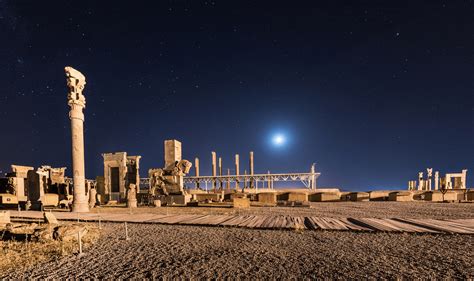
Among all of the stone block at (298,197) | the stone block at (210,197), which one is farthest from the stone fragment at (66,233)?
the stone block at (298,197)

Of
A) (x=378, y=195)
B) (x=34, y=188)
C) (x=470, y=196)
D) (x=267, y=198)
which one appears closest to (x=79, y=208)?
(x=34, y=188)

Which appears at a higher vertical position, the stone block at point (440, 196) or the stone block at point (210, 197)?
the stone block at point (210, 197)

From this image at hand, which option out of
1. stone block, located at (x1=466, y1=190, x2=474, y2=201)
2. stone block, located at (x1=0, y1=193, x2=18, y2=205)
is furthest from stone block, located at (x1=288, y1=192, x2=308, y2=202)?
stone block, located at (x1=0, y1=193, x2=18, y2=205)

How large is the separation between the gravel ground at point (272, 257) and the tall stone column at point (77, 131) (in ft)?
27.5

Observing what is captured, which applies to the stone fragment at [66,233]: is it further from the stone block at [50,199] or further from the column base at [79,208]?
the stone block at [50,199]

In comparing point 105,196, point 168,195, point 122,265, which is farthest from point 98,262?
point 105,196

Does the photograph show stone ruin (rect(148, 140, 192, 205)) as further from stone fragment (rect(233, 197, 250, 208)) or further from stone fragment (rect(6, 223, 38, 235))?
stone fragment (rect(6, 223, 38, 235))

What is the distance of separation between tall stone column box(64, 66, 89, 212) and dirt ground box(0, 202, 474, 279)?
27.3 ft

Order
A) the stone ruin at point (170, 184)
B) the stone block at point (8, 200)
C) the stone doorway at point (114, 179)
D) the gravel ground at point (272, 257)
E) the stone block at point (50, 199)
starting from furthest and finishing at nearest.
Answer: the stone doorway at point (114, 179) < the stone ruin at point (170, 184) < the stone block at point (50, 199) < the stone block at point (8, 200) < the gravel ground at point (272, 257)

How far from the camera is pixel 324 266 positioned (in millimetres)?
4668

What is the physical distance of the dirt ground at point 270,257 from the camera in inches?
174

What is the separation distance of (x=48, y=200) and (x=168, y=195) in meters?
8.69

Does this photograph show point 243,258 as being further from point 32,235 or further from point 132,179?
point 132,179

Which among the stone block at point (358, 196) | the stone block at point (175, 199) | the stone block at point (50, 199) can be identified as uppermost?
the stone block at point (50, 199)
